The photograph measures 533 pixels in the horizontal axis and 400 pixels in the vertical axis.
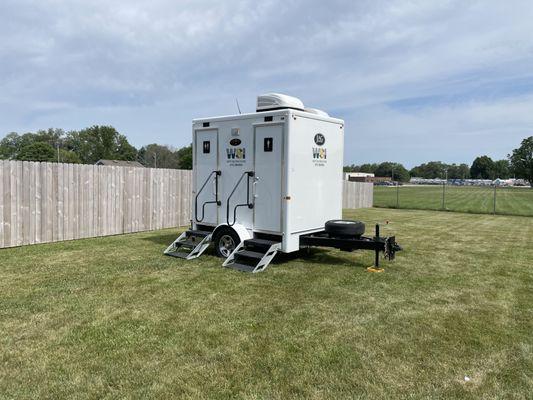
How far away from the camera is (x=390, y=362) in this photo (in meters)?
3.62

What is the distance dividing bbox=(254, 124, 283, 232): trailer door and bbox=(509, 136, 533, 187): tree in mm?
112735

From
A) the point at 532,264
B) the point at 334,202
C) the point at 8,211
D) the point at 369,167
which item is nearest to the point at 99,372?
the point at 334,202

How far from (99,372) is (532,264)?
775 cm

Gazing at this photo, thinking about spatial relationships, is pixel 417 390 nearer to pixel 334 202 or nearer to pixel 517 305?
pixel 517 305

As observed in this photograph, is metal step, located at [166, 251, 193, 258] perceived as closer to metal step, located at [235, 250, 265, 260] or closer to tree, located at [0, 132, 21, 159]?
metal step, located at [235, 250, 265, 260]

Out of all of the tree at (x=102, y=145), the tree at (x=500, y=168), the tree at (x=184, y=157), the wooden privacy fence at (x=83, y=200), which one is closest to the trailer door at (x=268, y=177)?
the wooden privacy fence at (x=83, y=200)

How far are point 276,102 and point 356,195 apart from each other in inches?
671

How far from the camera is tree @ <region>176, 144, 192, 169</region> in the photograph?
89.2 meters

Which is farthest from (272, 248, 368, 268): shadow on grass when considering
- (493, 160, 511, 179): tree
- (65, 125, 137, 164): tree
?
(493, 160, 511, 179): tree

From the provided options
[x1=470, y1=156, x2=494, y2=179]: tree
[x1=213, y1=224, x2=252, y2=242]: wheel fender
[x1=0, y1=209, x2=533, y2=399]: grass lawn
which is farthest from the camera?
[x1=470, y1=156, x2=494, y2=179]: tree

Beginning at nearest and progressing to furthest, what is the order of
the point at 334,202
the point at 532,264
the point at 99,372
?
the point at 99,372
the point at 532,264
the point at 334,202

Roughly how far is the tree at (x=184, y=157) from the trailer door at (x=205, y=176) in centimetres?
7762

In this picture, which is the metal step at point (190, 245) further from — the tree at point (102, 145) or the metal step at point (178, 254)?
the tree at point (102, 145)

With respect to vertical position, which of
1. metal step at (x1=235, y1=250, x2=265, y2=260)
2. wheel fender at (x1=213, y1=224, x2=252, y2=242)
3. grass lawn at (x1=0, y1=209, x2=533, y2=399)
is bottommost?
grass lawn at (x1=0, y1=209, x2=533, y2=399)
